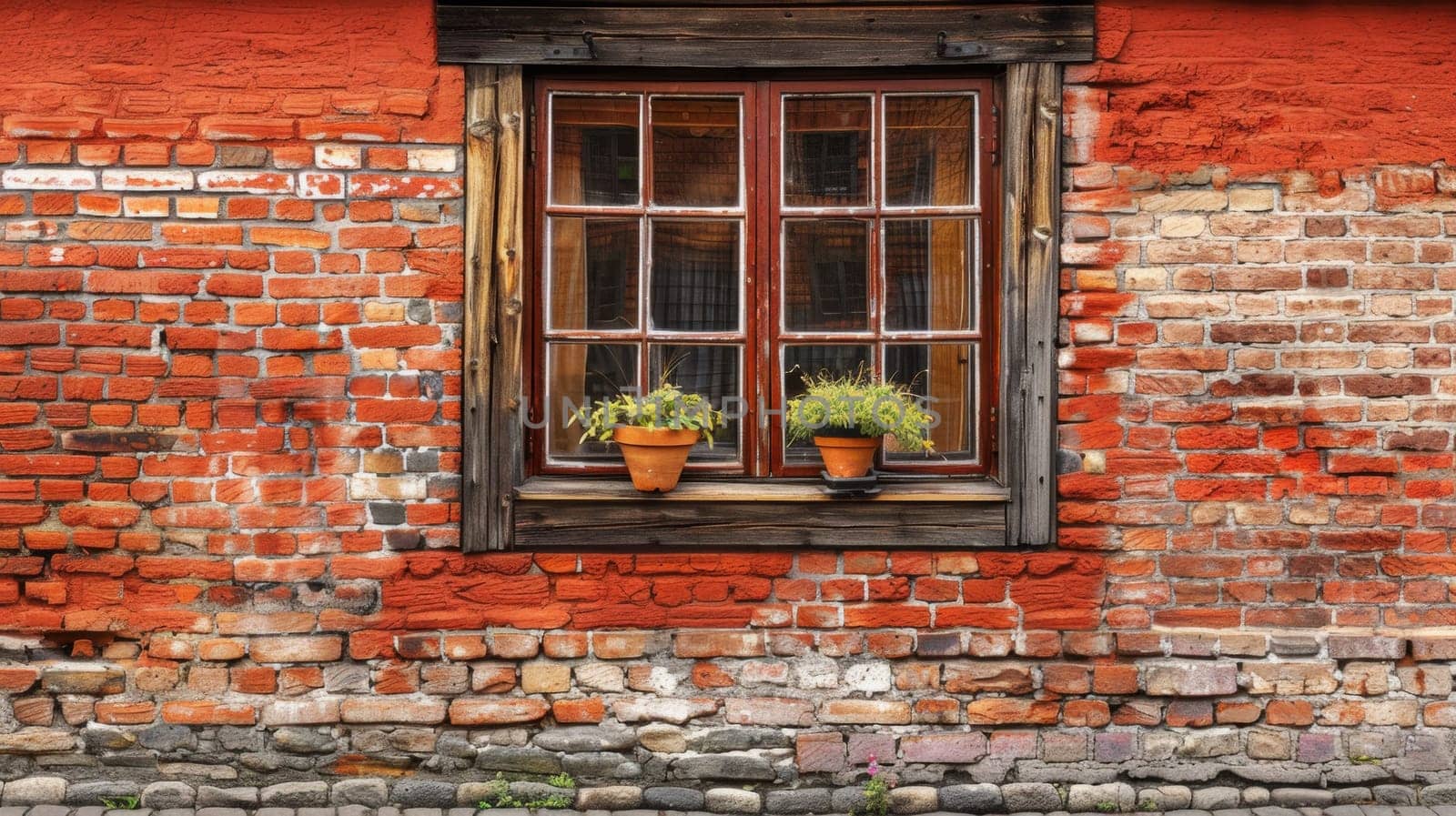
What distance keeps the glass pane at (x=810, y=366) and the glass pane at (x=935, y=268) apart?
0.22 metres

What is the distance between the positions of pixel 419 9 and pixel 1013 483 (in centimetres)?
255

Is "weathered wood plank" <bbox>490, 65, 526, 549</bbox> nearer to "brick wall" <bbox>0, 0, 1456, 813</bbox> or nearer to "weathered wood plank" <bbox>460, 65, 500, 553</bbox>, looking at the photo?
"weathered wood plank" <bbox>460, 65, 500, 553</bbox>

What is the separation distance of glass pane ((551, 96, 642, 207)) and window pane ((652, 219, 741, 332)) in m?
0.21

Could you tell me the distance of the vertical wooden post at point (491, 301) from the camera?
3396 millimetres

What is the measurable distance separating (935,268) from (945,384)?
41 cm

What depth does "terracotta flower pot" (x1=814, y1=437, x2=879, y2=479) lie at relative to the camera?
133 inches

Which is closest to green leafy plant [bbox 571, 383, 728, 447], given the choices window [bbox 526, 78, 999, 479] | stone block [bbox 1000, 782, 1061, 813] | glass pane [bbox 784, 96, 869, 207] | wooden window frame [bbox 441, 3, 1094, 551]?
window [bbox 526, 78, 999, 479]

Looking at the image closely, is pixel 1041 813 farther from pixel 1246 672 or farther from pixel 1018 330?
pixel 1018 330

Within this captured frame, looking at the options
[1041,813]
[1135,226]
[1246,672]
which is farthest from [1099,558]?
[1135,226]

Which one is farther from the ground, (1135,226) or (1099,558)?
(1135,226)

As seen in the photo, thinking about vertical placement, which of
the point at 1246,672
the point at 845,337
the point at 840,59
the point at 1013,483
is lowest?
the point at 1246,672

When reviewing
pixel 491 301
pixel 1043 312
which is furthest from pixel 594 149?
pixel 1043 312

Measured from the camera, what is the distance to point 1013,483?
345 cm

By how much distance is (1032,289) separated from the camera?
3426 millimetres
